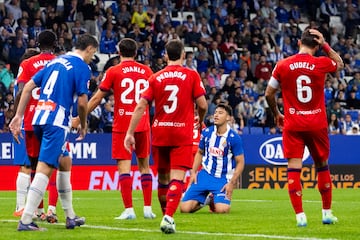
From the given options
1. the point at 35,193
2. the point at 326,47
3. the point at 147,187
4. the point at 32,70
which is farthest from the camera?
the point at 147,187

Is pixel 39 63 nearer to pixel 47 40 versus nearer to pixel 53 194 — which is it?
pixel 47 40

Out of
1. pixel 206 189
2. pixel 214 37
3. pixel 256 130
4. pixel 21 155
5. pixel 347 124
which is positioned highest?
pixel 214 37

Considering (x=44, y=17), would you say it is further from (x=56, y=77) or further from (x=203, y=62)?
(x=56, y=77)

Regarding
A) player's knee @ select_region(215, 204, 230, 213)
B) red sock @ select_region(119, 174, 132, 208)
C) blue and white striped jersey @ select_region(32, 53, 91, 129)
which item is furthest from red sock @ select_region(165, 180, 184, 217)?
player's knee @ select_region(215, 204, 230, 213)

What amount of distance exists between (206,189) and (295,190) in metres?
3.81

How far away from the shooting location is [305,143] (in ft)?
41.9

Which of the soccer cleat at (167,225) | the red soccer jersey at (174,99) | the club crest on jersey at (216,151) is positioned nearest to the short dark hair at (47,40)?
the red soccer jersey at (174,99)

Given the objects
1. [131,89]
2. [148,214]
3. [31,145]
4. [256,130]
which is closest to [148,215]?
[148,214]

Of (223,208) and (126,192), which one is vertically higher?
(126,192)

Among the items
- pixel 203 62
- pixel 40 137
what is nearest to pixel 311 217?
pixel 40 137

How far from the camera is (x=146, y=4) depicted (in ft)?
112

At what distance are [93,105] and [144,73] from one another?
40.3 inches

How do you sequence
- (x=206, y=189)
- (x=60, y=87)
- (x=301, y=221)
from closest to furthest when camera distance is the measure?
1. (x=60, y=87)
2. (x=301, y=221)
3. (x=206, y=189)

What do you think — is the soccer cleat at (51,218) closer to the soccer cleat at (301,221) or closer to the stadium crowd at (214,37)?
the soccer cleat at (301,221)
